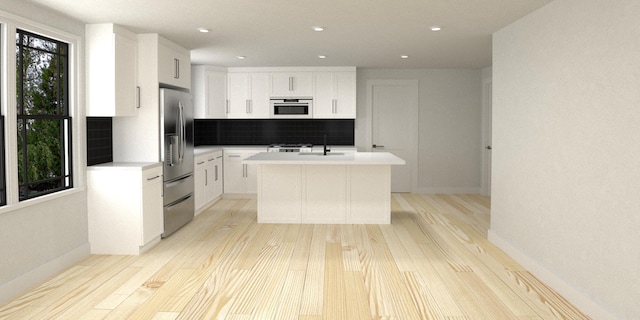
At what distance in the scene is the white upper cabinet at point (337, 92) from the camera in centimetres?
841

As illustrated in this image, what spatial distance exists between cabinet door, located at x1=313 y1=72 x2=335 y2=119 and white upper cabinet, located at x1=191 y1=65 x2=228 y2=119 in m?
1.54

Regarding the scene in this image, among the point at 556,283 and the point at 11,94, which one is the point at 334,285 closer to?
the point at 556,283

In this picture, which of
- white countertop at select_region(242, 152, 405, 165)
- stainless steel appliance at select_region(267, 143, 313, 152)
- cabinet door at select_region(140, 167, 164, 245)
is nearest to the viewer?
cabinet door at select_region(140, 167, 164, 245)

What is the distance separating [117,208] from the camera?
4859mm

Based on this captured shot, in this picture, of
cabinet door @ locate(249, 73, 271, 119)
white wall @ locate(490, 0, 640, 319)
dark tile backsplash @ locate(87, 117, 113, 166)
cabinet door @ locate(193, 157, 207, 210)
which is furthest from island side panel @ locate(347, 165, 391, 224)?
cabinet door @ locate(249, 73, 271, 119)

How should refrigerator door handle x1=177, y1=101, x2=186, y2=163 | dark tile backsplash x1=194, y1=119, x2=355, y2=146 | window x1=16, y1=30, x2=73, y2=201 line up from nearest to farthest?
window x1=16, y1=30, x2=73, y2=201 < refrigerator door handle x1=177, y1=101, x2=186, y2=163 < dark tile backsplash x1=194, y1=119, x2=355, y2=146

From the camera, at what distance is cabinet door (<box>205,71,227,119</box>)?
8250 mm

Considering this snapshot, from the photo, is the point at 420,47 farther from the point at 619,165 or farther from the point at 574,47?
the point at 619,165

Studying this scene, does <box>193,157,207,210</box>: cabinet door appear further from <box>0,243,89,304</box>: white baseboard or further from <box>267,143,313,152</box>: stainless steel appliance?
<box>0,243,89,304</box>: white baseboard

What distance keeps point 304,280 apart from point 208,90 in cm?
500

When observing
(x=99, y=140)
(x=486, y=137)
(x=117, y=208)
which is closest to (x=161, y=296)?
(x=117, y=208)

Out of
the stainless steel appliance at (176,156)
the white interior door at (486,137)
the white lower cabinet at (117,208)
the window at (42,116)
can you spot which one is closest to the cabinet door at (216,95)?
the stainless steel appliance at (176,156)

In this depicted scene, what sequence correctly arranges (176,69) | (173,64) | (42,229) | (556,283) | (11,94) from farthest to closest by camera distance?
(176,69) → (173,64) → (42,229) → (556,283) → (11,94)

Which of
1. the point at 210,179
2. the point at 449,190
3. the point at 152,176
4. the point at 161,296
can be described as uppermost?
the point at 152,176
